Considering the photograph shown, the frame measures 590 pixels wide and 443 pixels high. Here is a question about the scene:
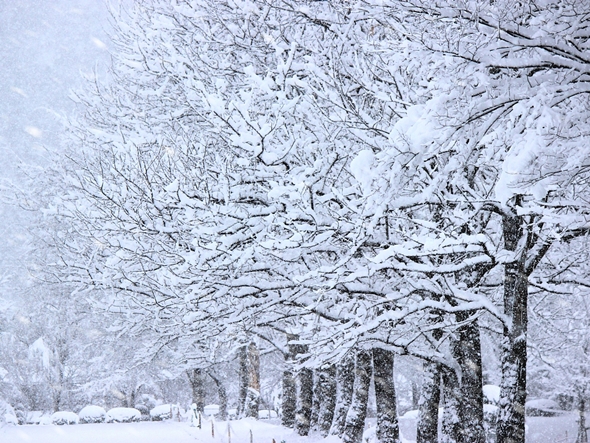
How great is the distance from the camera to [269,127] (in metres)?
7.49

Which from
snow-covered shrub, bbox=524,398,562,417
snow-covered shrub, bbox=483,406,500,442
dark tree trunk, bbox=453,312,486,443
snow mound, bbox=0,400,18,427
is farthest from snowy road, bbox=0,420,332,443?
snow-covered shrub, bbox=524,398,562,417

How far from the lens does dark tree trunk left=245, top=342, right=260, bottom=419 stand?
22.7m

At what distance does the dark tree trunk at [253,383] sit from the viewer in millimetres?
22703

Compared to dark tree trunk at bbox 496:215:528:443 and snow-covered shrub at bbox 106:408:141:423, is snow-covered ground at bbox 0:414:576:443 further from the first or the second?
dark tree trunk at bbox 496:215:528:443

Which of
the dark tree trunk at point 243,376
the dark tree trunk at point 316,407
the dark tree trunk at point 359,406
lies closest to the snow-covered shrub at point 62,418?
the dark tree trunk at point 243,376

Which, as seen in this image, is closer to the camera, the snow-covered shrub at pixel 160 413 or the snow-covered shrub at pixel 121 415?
the snow-covered shrub at pixel 121 415

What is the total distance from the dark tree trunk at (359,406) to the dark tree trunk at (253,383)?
9.83 metres

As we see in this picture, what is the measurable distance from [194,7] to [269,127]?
11.6ft

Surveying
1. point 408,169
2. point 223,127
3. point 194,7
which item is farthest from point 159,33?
Result: point 408,169

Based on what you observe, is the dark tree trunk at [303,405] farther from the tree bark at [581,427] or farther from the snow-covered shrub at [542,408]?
the snow-covered shrub at [542,408]

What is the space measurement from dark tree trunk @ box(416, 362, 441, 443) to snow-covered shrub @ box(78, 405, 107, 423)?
24444 mm

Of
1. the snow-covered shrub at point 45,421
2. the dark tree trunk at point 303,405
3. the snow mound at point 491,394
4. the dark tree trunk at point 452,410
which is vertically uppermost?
the dark tree trunk at point 452,410

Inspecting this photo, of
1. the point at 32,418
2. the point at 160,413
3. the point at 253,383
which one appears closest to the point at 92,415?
the point at 32,418

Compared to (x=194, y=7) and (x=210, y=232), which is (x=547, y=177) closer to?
(x=210, y=232)
